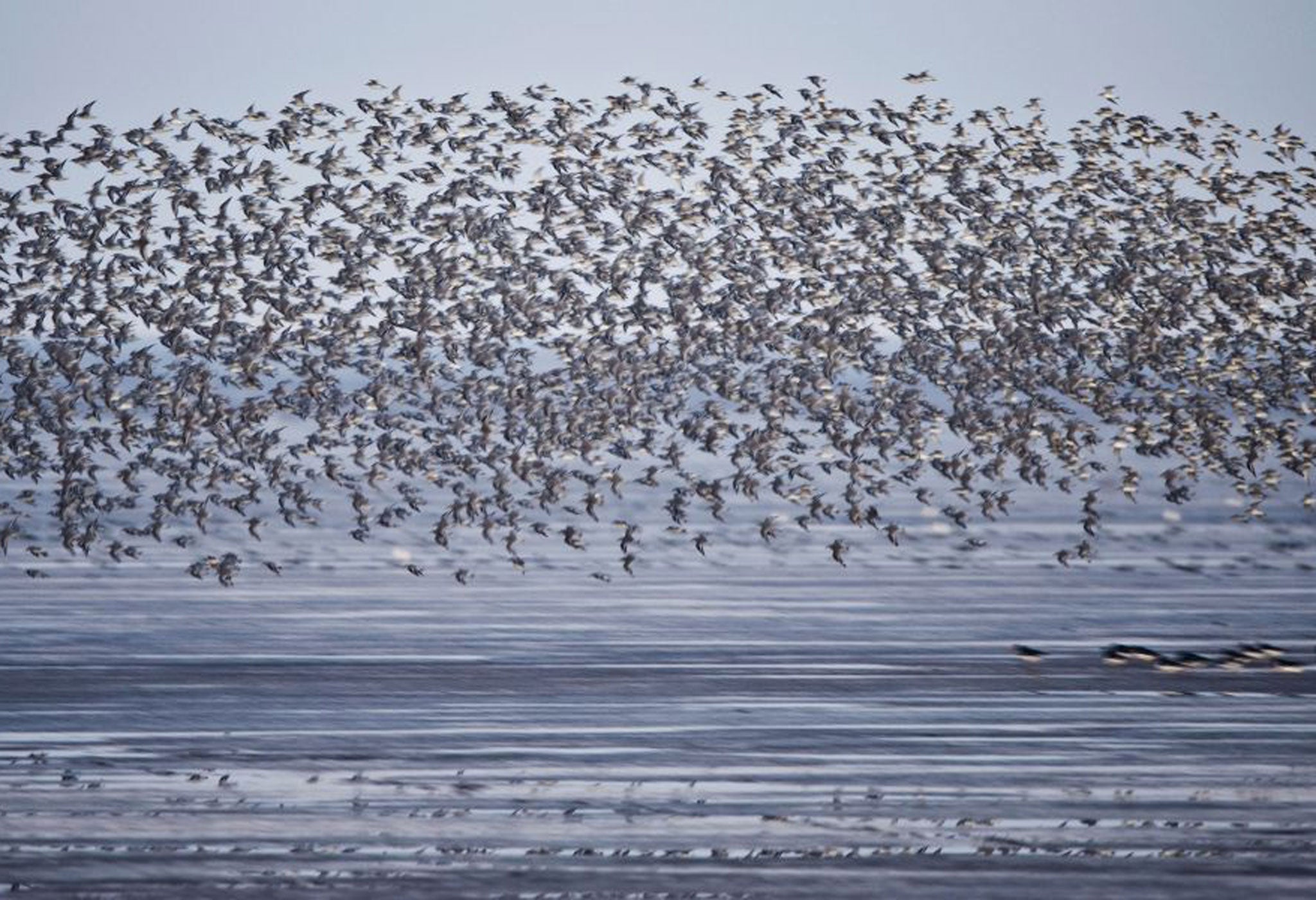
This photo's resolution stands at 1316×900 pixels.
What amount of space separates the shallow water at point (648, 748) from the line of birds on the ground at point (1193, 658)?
0.17m

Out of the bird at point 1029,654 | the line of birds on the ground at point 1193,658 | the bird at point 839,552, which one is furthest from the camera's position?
the bird at point 839,552

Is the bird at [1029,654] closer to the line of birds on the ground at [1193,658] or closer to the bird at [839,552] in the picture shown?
the line of birds on the ground at [1193,658]

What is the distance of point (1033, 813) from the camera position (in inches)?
391

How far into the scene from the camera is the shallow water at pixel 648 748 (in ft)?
29.8

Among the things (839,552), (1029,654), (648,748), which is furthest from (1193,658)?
(839,552)

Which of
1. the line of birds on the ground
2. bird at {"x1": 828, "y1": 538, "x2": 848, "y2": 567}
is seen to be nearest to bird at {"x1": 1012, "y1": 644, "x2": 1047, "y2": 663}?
the line of birds on the ground

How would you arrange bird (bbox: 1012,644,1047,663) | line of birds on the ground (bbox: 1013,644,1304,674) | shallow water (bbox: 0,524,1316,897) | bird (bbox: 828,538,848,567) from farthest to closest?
bird (bbox: 828,538,848,567) < bird (bbox: 1012,644,1047,663) < line of birds on the ground (bbox: 1013,644,1304,674) < shallow water (bbox: 0,524,1316,897)

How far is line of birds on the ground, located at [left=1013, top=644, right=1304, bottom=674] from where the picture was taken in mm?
14406

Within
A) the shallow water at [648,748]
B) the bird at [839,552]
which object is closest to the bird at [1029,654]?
the shallow water at [648,748]

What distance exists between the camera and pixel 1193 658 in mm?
14750

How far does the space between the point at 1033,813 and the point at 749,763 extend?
1.67 m

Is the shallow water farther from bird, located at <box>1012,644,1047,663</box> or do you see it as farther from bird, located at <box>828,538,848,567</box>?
bird, located at <box>828,538,848,567</box>

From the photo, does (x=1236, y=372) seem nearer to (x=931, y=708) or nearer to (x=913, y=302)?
(x=913, y=302)

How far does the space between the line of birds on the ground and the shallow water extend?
0.55 feet
